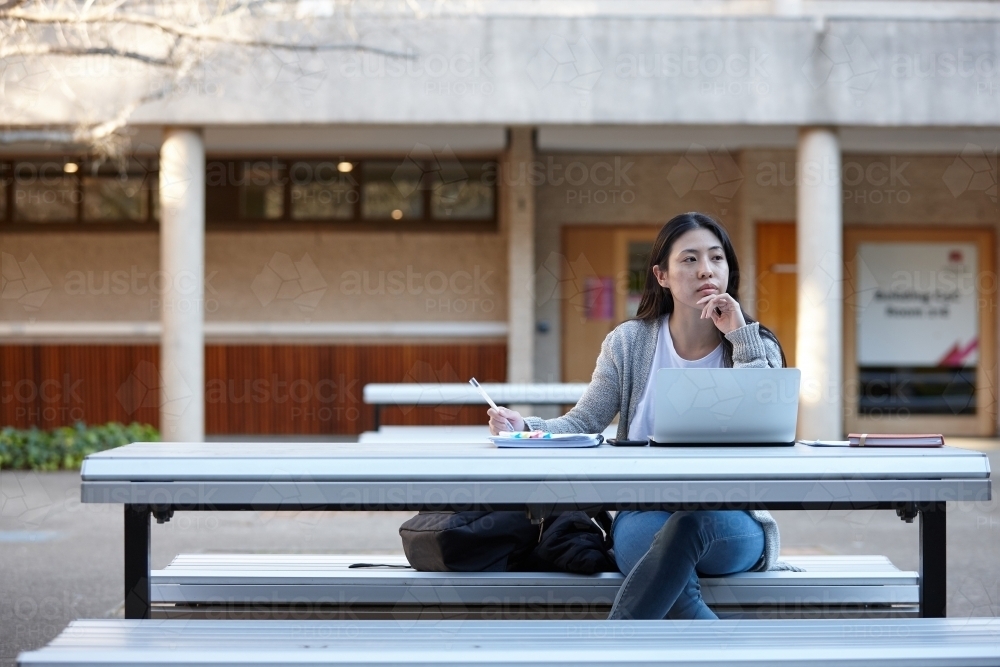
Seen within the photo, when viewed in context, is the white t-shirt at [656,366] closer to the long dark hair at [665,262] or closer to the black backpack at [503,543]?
the long dark hair at [665,262]

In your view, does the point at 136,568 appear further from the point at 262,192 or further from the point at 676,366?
the point at 262,192

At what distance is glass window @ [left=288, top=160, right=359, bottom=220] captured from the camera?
1303 centimetres

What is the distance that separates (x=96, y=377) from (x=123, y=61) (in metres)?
3.96

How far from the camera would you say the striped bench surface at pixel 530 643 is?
2.65m

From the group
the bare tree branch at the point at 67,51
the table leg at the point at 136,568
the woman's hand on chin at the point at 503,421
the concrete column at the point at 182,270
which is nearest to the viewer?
the table leg at the point at 136,568

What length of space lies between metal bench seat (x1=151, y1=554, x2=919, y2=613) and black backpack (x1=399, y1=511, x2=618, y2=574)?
42 millimetres

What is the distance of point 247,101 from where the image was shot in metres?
10.4

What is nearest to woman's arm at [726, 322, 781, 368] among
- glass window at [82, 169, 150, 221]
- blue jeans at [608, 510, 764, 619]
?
blue jeans at [608, 510, 764, 619]

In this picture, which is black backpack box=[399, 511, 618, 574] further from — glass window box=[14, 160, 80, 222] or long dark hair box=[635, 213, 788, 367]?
glass window box=[14, 160, 80, 222]

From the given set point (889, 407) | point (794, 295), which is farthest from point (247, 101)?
point (889, 407)

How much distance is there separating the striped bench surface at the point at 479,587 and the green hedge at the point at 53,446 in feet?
23.0

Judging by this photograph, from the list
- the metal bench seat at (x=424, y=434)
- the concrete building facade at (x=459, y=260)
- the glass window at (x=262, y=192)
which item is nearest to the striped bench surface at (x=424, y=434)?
the metal bench seat at (x=424, y=434)

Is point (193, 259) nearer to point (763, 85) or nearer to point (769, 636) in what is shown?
point (763, 85)

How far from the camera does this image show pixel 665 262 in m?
3.88
